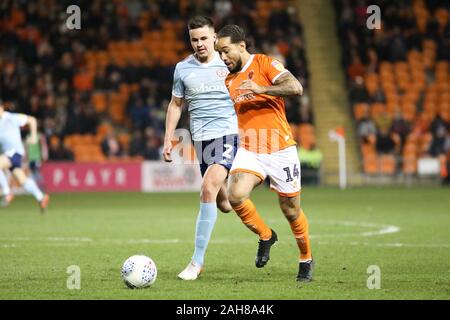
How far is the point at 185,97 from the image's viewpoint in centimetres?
1030

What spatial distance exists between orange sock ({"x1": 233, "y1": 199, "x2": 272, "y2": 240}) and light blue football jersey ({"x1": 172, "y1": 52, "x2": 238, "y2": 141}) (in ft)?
2.82

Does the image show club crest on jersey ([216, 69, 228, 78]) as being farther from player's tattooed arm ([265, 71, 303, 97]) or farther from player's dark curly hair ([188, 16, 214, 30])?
player's tattooed arm ([265, 71, 303, 97])

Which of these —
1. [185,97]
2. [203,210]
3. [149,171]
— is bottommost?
[149,171]

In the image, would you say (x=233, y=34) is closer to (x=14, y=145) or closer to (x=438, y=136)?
(x=14, y=145)

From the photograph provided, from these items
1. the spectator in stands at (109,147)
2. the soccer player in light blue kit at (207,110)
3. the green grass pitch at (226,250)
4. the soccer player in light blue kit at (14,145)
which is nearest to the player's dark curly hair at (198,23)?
the soccer player in light blue kit at (207,110)

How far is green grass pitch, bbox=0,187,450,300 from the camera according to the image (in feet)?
27.6

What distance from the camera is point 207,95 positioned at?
33.3 ft

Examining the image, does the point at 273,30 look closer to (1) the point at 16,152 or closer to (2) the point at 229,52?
(1) the point at 16,152

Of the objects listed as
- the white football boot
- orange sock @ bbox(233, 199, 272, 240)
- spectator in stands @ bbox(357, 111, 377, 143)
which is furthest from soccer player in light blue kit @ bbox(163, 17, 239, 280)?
spectator in stands @ bbox(357, 111, 377, 143)

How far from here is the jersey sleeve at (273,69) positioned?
356 inches

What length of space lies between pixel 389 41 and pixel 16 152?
50.7 feet
